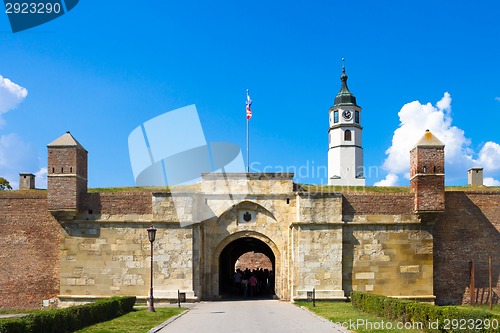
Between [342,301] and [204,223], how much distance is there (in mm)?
7080

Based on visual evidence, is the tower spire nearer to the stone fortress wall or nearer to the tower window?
the tower window

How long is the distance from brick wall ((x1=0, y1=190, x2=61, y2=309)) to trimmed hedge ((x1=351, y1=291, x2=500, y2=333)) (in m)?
14.5

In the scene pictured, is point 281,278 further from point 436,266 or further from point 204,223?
point 436,266

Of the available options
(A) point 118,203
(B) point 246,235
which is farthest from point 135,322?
(B) point 246,235

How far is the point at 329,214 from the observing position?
2416 cm

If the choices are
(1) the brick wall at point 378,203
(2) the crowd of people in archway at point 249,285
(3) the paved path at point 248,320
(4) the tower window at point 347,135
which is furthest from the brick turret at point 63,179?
(4) the tower window at point 347,135

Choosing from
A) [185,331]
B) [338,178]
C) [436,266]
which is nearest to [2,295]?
[185,331]

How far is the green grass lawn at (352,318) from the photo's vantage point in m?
14.7

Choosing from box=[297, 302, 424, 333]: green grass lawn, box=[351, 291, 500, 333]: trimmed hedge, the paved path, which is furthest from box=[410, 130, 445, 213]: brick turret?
the paved path

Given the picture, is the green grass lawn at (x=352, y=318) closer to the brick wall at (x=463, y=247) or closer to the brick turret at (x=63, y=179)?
the brick wall at (x=463, y=247)

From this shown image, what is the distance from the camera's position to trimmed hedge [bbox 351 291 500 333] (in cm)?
1207

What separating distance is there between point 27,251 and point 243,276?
11043 millimetres

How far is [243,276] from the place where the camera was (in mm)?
29453

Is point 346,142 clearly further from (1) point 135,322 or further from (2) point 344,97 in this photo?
(1) point 135,322
